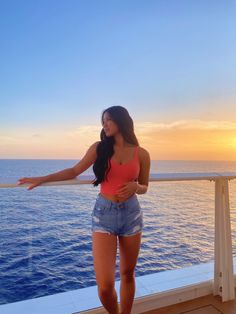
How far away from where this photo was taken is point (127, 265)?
5.06 ft

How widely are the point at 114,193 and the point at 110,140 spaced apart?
0.31m

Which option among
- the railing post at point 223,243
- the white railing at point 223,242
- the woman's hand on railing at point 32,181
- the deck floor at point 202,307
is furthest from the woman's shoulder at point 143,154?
the deck floor at point 202,307

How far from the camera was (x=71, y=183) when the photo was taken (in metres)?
1.49

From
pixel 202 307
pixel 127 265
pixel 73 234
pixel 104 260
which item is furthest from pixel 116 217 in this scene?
pixel 202 307

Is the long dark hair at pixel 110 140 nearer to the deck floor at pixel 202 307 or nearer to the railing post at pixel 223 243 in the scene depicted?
the railing post at pixel 223 243

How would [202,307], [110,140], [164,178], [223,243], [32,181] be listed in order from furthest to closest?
[223,243]
[202,307]
[164,178]
[110,140]
[32,181]

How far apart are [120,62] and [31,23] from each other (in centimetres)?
250

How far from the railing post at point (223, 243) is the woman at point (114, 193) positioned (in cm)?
88

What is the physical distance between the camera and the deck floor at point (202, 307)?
75.5 inches

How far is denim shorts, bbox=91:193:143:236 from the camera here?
1407 mm

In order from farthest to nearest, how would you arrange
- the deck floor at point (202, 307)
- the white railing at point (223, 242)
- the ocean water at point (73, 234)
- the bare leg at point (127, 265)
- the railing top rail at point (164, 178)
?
1. the white railing at point (223, 242)
2. the deck floor at point (202, 307)
3. the ocean water at point (73, 234)
4. the bare leg at point (127, 265)
5. the railing top rail at point (164, 178)

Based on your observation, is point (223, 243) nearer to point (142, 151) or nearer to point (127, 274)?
point (127, 274)

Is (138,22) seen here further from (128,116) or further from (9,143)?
(9,143)

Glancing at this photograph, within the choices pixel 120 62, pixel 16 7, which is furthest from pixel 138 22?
pixel 16 7
